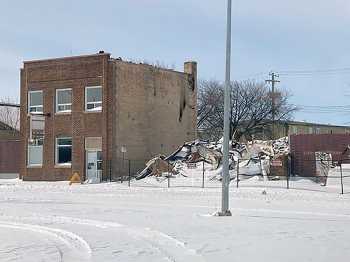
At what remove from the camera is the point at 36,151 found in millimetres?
49000

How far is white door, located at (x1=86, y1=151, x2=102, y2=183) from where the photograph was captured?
151 ft

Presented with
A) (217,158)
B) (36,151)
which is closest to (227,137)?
(217,158)

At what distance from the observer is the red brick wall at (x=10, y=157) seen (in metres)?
53.3

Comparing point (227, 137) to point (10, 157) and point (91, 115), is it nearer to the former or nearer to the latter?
point (91, 115)

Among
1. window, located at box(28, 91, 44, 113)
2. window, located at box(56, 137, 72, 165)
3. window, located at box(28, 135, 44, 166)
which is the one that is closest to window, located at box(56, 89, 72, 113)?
window, located at box(28, 91, 44, 113)

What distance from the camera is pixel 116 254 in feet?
41.2

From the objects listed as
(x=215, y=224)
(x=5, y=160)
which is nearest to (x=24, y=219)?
(x=215, y=224)

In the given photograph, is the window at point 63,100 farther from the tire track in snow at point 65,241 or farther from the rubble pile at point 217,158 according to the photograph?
the tire track in snow at point 65,241

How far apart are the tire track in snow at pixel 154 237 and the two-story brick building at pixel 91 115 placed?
25136mm

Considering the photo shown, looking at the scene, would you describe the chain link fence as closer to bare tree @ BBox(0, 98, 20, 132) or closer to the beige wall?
the beige wall

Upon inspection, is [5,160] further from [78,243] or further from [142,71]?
[78,243]

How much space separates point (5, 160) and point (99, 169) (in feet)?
38.6

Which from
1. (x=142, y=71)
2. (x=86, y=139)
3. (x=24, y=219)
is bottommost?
(x=24, y=219)

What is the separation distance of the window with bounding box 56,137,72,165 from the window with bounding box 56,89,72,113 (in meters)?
2.13
